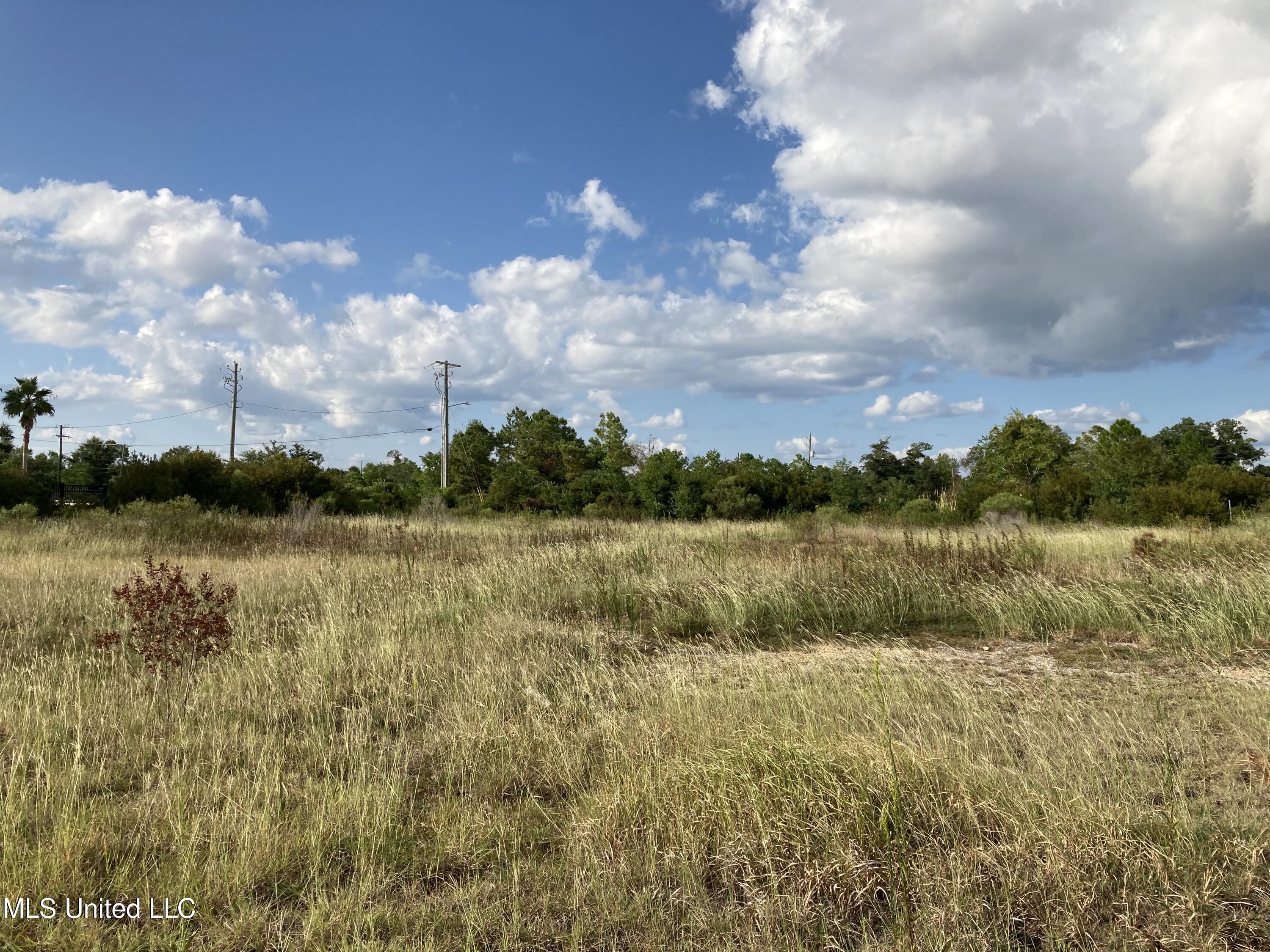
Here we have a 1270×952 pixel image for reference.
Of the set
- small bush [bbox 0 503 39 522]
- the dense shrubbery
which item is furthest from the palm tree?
small bush [bbox 0 503 39 522]

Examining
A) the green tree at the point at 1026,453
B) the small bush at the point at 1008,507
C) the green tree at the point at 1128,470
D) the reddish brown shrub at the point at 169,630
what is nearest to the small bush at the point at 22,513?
the reddish brown shrub at the point at 169,630

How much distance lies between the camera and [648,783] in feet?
11.1

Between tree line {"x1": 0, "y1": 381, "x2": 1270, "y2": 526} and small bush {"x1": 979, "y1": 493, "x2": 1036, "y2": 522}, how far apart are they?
0.08 m

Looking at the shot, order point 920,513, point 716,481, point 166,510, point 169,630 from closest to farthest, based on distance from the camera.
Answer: point 169,630 → point 166,510 → point 920,513 → point 716,481

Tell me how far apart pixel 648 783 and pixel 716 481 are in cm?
2746

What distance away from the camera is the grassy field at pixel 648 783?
263cm

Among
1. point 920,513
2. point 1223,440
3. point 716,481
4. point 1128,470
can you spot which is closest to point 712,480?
point 716,481

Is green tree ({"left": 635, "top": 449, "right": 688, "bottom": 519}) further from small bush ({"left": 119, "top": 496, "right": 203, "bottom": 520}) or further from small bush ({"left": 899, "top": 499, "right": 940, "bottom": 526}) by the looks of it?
small bush ({"left": 119, "top": 496, "right": 203, "bottom": 520})

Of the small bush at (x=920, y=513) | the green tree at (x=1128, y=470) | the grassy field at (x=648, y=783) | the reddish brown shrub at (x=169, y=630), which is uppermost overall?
the green tree at (x=1128, y=470)

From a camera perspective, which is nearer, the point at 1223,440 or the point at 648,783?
the point at 648,783

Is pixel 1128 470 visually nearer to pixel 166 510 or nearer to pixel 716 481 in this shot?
pixel 716 481

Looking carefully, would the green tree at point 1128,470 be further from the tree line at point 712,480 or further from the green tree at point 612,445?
the green tree at point 612,445

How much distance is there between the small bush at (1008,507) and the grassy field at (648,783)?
53.6ft

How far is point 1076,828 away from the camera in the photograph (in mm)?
2895
